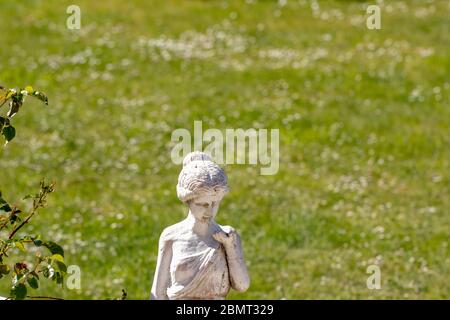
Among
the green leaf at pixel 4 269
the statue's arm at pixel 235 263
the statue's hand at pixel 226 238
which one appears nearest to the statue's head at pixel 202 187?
the statue's hand at pixel 226 238

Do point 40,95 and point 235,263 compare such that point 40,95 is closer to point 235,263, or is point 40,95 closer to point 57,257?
point 57,257

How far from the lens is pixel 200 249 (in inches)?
333

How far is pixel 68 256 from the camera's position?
49.3 ft

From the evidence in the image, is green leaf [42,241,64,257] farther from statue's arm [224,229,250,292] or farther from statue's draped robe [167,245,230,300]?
statue's arm [224,229,250,292]

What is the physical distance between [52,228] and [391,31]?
1050 centimetres

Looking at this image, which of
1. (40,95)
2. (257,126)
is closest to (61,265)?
(40,95)

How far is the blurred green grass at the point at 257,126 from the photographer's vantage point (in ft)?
48.8

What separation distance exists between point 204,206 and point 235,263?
49 cm

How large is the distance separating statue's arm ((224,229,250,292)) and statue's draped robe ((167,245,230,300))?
5 centimetres

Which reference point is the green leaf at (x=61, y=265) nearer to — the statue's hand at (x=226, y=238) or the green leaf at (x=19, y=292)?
the green leaf at (x=19, y=292)

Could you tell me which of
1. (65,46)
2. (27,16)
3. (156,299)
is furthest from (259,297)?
(27,16)

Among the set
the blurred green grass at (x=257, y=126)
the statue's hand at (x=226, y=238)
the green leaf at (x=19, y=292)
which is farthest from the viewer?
the blurred green grass at (x=257, y=126)

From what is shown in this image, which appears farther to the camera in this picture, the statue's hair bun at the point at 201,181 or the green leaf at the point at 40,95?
the green leaf at the point at 40,95

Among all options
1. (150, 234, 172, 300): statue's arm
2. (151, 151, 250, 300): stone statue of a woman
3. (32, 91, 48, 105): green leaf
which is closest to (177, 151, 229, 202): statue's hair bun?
(151, 151, 250, 300): stone statue of a woman
